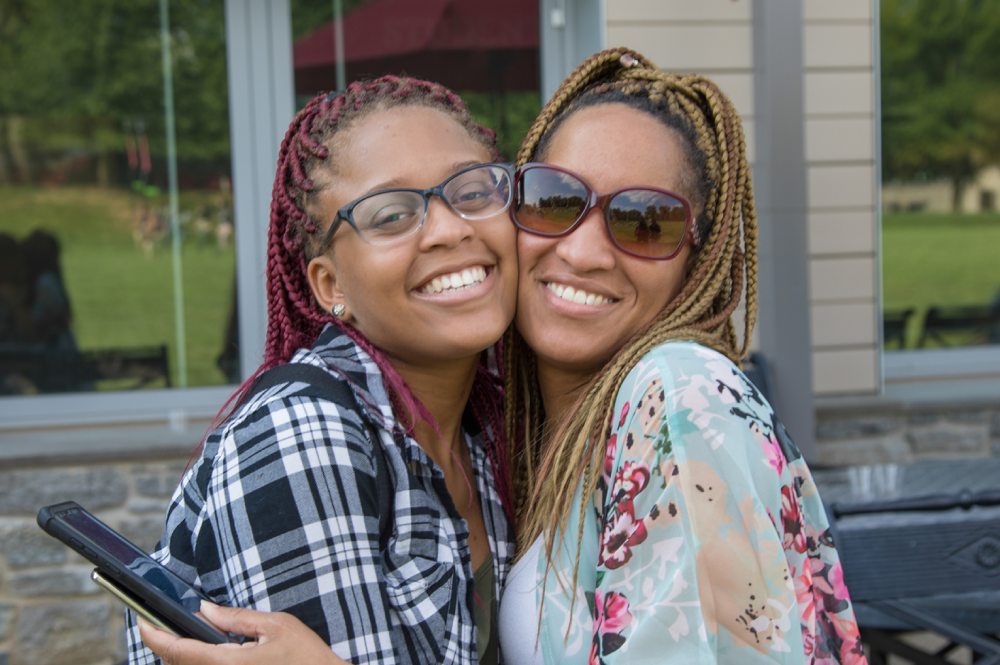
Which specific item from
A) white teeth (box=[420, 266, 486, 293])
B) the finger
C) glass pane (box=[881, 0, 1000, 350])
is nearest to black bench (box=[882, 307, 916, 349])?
glass pane (box=[881, 0, 1000, 350])

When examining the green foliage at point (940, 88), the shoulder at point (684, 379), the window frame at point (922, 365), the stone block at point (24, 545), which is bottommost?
the stone block at point (24, 545)

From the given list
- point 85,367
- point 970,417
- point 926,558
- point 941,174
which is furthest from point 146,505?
point 941,174

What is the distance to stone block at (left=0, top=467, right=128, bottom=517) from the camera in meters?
4.14

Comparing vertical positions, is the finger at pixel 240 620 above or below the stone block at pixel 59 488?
above

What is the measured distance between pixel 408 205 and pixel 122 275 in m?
3.88

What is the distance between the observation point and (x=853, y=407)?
473cm

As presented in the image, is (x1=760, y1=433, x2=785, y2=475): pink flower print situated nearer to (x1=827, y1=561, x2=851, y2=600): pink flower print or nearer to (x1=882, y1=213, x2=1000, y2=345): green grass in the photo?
(x1=827, y1=561, x2=851, y2=600): pink flower print

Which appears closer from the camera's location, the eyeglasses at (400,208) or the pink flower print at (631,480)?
the pink flower print at (631,480)

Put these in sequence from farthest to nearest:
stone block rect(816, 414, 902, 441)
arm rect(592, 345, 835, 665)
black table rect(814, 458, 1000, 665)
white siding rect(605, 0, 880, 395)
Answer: stone block rect(816, 414, 902, 441) < white siding rect(605, 0, 880, 395) < black table rect(814, 458, 1000, 665) < arm rect(592, 345, 835, 665)

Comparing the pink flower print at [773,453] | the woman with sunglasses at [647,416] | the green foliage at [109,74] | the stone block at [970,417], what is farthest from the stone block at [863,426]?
the pink flower print at [773,453]

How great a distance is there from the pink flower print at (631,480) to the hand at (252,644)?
1.37ft

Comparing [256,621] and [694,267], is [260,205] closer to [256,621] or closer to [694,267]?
[694,267]

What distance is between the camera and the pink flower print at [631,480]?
128 cm

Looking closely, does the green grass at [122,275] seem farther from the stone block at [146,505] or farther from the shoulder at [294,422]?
the shoulder at [294,422]
